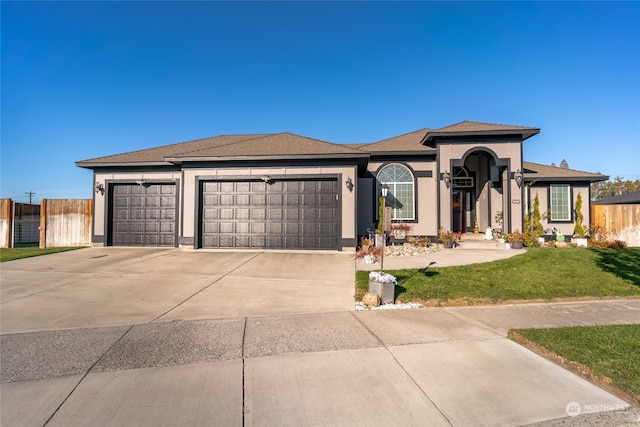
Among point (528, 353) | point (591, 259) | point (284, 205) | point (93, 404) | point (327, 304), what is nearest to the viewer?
point (93, 404)

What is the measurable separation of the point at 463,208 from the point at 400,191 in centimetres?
386

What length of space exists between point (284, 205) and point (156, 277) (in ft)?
19.2

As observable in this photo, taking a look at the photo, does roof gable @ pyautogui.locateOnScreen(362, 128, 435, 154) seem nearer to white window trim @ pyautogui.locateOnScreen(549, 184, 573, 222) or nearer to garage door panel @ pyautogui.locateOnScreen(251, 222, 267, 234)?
garage door panel @ pyautogui.locateOnScreen(251, 222, 267, 234)

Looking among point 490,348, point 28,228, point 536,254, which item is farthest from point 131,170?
point 536,254

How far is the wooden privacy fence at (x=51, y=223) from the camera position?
1402cm

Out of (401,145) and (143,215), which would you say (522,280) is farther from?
(143,215)

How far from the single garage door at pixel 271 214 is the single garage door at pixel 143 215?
2.13 meters

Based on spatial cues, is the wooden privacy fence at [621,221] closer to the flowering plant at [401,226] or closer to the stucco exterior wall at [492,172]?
the stucco exterior wall at [492,172]

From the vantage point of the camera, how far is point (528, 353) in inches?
152

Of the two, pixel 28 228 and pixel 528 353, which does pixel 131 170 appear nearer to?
pixel 28 228

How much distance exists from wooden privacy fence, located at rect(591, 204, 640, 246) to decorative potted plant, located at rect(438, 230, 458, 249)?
27.3ft

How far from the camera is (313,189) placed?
1288cm

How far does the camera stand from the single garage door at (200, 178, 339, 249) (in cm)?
1276

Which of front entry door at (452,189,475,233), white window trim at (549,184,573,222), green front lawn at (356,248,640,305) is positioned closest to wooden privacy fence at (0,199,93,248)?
green front lawn at (356,248,640,305)
